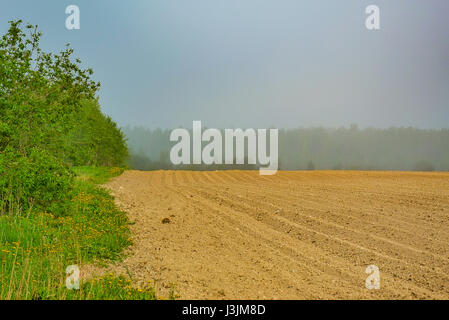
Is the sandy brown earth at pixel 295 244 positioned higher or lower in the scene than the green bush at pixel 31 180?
lower

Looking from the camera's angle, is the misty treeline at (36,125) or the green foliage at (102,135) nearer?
the misty treeline at (36,125)

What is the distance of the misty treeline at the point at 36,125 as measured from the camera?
9711mm

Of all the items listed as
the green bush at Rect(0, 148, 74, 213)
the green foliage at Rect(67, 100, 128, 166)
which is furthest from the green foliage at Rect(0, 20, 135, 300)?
the green foliage at Rect(67, 100, 128, 166)

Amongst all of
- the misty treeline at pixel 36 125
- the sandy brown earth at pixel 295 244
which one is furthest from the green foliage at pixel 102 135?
the sandy brown earth at pixel 295 244

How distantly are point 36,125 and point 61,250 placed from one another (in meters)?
5.34

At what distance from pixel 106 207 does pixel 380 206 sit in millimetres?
9160

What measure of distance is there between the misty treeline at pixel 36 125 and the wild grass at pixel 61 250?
68 cm

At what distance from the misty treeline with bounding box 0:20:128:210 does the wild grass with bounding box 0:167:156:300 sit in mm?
682

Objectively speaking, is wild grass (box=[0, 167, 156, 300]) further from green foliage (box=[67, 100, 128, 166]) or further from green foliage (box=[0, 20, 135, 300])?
green foliage (box=[67, 100, 128, 166])

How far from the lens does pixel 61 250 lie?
7047 millimetres

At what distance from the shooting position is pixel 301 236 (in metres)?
8.88

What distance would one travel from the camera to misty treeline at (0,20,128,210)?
9.71 m

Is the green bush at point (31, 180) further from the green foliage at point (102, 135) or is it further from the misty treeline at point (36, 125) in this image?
the green foliage at point (102, 135)
